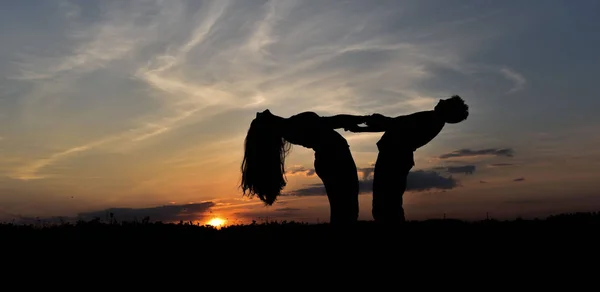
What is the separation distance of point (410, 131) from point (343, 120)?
1687mm

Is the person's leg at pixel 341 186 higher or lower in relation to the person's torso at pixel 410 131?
lower

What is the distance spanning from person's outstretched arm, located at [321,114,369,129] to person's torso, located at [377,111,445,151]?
717mm

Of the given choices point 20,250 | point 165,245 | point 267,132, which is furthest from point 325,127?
point 20,250

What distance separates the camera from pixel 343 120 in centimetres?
1470

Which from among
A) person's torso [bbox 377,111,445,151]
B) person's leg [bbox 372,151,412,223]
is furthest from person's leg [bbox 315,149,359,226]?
person's torso [bbox 377,111,445,151]

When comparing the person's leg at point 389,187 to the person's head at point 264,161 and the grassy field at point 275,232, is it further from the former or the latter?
the person's head at point 264,161

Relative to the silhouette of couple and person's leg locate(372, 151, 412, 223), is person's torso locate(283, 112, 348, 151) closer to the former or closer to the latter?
the silhouette of couple

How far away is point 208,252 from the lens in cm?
1062

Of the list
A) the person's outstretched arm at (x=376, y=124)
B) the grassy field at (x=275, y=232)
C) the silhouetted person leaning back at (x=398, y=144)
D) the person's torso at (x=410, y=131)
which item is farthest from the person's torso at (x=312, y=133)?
the grassy field at (x=275, y=232)

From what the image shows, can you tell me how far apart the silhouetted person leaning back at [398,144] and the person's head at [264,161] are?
2.38m

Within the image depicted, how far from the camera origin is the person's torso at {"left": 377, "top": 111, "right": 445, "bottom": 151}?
14.5 meters

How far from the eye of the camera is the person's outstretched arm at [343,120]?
48.1 feet

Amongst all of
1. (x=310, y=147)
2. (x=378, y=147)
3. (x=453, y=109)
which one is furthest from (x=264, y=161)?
(x=453, y=109)

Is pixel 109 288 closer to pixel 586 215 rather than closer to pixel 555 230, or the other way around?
pixel 555 230
